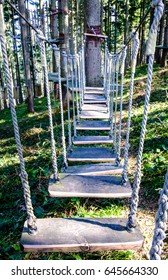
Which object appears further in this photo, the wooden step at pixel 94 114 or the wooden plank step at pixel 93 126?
the wooden step at pixel 94 114

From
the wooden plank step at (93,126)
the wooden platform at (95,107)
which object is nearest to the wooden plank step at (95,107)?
the wooden platform at (95,107)

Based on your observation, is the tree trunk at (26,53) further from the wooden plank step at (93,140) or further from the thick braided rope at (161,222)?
the thick braided rope at (161,222)

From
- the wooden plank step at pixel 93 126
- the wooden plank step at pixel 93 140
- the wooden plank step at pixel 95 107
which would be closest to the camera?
the wooden plank step at pixel 93 140

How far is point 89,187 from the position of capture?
181 centimetres

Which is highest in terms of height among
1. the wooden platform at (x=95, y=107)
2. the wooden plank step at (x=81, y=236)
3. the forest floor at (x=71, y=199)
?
the wooden platform at (x=95, y=107)

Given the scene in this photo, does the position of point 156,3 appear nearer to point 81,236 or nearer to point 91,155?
point 81,236

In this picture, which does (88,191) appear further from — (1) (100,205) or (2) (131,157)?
(2) (131,157)

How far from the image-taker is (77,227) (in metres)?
1.52

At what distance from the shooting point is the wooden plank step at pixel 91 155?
2.33 m

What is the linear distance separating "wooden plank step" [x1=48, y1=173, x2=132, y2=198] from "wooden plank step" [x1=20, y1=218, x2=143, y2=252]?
0.64 ft

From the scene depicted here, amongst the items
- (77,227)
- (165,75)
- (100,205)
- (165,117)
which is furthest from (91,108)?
(165,75)

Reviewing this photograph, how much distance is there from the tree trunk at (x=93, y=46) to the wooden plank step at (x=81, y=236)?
4351mm

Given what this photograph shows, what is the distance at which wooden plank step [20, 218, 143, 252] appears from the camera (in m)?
1.36

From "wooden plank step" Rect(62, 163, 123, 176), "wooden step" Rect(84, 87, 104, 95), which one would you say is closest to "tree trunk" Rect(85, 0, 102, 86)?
"wooden step" Rect(84, 87, 104, 95)
